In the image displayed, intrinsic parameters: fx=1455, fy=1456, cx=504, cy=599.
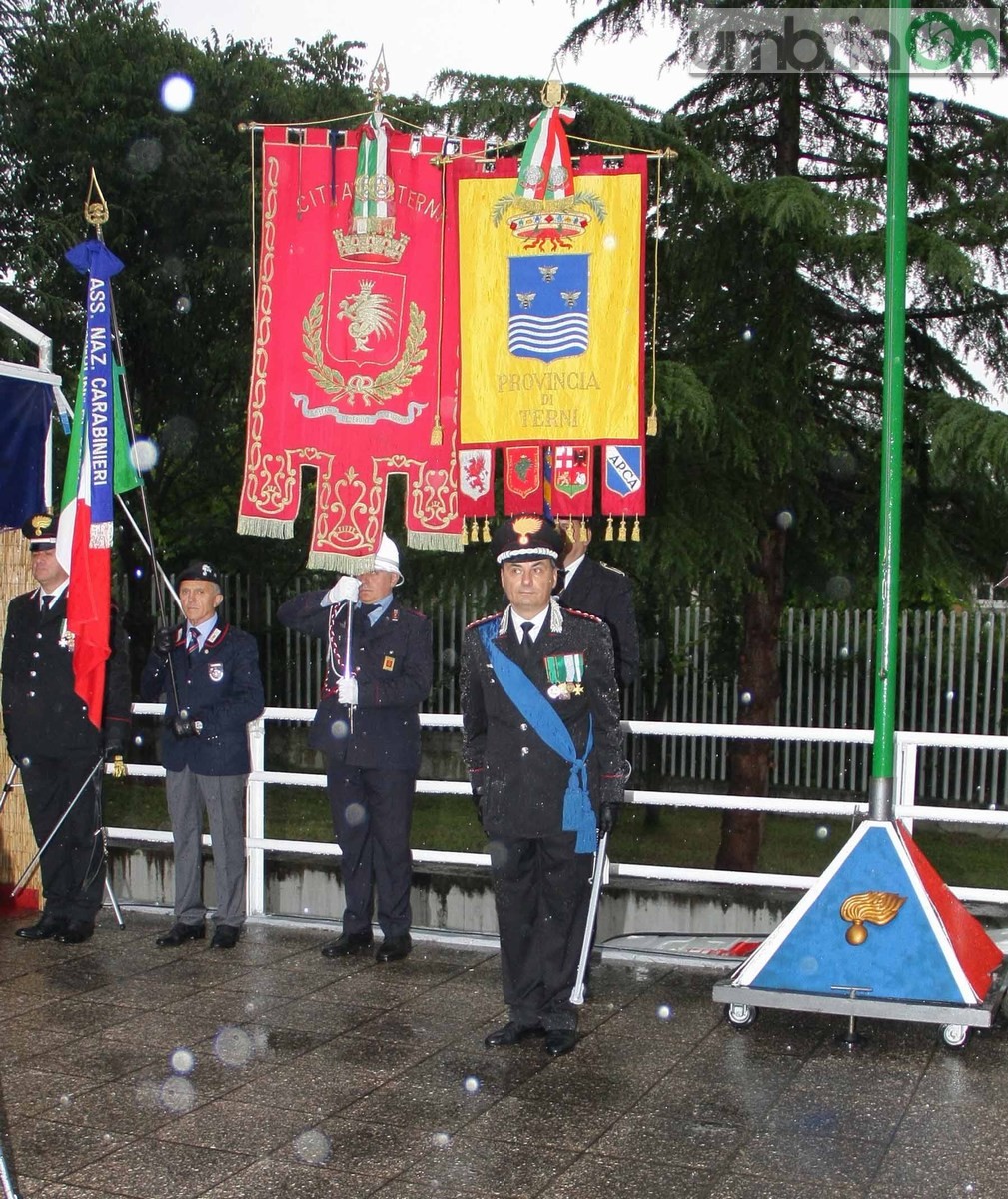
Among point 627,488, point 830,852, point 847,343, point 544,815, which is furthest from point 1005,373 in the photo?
point 544,815

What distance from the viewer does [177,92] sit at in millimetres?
19359

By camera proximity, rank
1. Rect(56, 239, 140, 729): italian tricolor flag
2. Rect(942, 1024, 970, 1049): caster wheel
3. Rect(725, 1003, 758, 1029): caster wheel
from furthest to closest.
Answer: Rect(56, 239, 140, 729): italian tricolor flag, Rect(725, 1003, 758, 1029): caster wheel, Rect(942, 1024, 970, 1049): caster wheel

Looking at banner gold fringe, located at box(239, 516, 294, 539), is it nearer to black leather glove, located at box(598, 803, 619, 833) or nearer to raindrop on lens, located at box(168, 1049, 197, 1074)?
black leather glove, located at box(598, 803, 619, 833)

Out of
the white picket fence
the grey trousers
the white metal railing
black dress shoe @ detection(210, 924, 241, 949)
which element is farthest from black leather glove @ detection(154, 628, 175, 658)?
the white picket fence

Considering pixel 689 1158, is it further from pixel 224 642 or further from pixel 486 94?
pixel 486 94

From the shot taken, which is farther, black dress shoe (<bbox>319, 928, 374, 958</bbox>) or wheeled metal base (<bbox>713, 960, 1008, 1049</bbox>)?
black dress shoe (<bbox>319, 928, 374, 958</bbox>)

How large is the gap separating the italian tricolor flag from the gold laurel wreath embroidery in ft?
3.06

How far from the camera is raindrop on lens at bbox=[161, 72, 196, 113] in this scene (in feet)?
63.1

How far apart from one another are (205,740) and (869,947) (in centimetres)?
321

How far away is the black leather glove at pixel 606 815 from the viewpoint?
555 cm

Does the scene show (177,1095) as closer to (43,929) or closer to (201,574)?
(43,929)

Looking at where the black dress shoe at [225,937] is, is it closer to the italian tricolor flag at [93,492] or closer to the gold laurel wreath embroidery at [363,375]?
the italian tricolor flag at [93,492]

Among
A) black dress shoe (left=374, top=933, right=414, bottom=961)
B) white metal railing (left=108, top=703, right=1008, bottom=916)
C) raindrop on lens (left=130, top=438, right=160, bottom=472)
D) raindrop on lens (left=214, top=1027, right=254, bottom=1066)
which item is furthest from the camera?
raindrop on lens (left=130, top=438, right=160, bottom=472)

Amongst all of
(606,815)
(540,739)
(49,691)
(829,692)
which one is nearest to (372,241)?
(49,691)
